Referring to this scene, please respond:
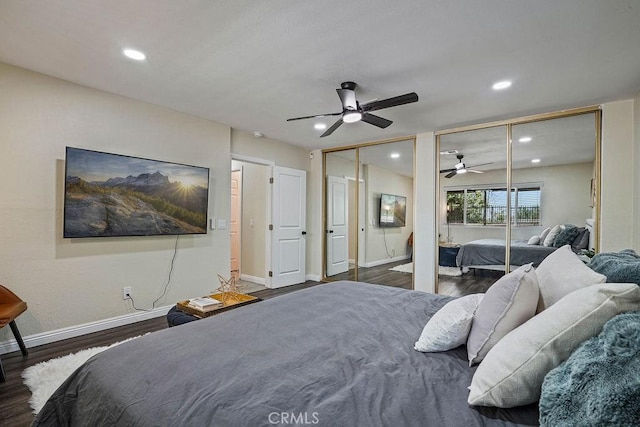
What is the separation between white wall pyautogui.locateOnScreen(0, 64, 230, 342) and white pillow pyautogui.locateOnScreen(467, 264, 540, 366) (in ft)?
12.0

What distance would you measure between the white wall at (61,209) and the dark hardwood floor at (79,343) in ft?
0.72

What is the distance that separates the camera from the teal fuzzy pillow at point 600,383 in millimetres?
663

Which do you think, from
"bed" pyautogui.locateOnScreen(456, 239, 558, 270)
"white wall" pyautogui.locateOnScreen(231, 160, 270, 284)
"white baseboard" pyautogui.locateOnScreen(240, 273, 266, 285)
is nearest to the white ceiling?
"bed" pyautogui.locateOnScreen(456, 239, 558, 270)

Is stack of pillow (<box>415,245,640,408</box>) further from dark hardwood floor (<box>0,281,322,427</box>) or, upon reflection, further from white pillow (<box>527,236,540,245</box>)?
white pillow (<box>527,236,540,245</box>)

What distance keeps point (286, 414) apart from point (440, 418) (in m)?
0.46

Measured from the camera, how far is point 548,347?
933mm

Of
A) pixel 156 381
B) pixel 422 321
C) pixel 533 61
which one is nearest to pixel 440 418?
pixel 422 321

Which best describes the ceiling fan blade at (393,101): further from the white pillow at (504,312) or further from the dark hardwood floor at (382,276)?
the dark hardwood floor at (382,276)

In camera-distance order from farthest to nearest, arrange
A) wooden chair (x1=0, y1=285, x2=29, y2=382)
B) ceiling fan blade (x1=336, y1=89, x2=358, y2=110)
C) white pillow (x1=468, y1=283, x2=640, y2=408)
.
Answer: ceiling fan blade (x1=336, y1=89, x2=358, y2=110) → wooden chair (x1=0, y1=285, x2=29, y2=382) → white pillow (x1=468, y1=283, x2=640, y2=408)

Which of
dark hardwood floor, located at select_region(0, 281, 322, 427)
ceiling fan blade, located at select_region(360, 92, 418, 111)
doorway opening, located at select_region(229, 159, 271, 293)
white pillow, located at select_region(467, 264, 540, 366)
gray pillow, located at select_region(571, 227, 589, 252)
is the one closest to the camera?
white pillow, located at select_region(467, 264, 540, 366)

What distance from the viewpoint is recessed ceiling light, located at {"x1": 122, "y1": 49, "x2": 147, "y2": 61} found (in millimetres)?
2551

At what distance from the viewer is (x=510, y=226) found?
13.7ft

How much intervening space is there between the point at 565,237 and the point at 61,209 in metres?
5.77

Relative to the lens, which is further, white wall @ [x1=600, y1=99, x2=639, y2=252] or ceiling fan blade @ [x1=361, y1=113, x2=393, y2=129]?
white wall @ [x1=600, y1=99, x2=639, y2=252]
